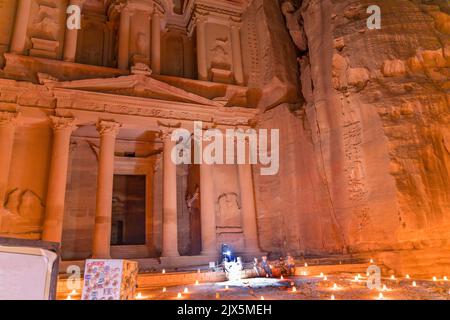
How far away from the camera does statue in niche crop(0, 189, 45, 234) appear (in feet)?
39.3

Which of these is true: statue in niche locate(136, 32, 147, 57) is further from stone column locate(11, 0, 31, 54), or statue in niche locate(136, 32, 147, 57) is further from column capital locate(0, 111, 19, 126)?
column capital locate(0, 111, 19, 126)

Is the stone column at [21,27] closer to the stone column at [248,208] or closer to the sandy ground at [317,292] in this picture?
the stone column at [248,208]

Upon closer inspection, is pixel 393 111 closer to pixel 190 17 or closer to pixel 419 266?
pixel 419 266

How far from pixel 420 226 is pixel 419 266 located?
112cm

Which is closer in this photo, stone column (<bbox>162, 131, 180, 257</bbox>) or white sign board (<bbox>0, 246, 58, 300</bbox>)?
white sign board (<bbox>0, 246, 58, 300</bbox>)

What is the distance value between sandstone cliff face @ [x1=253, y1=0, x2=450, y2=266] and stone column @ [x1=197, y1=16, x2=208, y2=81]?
5241 mm

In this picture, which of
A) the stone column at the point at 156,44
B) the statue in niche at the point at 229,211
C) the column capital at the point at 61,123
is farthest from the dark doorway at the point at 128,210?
the stone column at the point at 156,44

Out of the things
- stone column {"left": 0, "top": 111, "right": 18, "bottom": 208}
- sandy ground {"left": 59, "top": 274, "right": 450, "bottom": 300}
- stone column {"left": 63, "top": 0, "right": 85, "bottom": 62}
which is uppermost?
stone column {"left": 63, "top": 0, "right": 85, "bottom": 62}

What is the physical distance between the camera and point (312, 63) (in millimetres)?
14141

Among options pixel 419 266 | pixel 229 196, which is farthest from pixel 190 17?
pixel 419 266

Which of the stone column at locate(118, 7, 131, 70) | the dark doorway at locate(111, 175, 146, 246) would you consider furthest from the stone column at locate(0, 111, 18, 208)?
the dark doorway at locate(111, 175, 146, 246)

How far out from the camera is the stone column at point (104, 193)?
1219 cm

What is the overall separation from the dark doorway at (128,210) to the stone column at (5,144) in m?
5.62
